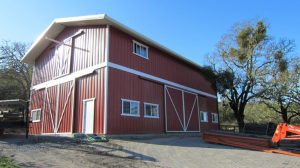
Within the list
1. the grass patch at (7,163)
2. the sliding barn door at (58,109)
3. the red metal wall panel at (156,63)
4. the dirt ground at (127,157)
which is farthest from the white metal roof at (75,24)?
the grass patch at (7,163)

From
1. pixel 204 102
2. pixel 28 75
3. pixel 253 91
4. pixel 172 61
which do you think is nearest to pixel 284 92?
pixel 253 91

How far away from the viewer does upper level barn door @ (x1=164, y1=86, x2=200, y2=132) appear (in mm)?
20417

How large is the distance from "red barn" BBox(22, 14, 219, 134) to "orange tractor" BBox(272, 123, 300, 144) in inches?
294

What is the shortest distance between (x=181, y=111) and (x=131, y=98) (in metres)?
6.09

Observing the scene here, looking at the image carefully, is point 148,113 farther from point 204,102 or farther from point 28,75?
point 28,75

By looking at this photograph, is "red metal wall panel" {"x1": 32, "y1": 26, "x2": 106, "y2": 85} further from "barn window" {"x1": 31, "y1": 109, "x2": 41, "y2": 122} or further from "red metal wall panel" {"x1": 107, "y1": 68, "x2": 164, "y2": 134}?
"barn window" {"x1": 31, "y1": 109, "x2": 41, "y2": 122}

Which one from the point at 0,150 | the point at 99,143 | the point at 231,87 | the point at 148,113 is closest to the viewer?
the point at 0,150

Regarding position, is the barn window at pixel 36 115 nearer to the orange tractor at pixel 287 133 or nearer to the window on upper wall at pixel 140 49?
the window on upper wall at pixel 140 49

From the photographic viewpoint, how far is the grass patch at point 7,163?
26.3ft

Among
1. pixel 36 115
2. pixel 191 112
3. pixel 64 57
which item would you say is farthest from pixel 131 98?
pixel 36 115

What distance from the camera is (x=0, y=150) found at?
1101cm

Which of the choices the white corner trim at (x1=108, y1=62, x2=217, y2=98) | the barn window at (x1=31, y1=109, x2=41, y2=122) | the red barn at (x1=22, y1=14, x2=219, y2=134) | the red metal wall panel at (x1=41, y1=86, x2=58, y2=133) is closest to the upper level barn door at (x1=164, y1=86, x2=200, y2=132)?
the red barn at (x1=22, y1=14, x2=219, y2=134)

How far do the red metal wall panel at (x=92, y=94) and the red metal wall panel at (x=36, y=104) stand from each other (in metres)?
4.99

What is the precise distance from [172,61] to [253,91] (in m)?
7.16
